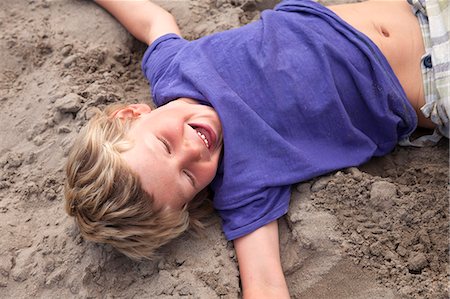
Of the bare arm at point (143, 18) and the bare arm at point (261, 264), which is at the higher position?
the bare arm at point (143, 18)

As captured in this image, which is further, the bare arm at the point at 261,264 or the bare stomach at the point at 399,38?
the bare stomach at the point at 399,38

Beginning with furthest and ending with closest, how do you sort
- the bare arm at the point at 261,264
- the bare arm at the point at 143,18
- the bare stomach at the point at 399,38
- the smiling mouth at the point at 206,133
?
the bare arm at the point at 143,18 → the bare stomach at the point at 399,38 → the smiling mouth at the point at 206,133 → the bare arm at the point at 261,264

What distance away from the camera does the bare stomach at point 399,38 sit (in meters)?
1.76

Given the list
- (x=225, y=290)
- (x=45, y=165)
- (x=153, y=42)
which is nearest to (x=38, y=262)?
(x=45, y=165)

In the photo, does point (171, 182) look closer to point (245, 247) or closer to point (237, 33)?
point (245, 247)

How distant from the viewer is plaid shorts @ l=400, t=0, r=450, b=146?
1.70 meters

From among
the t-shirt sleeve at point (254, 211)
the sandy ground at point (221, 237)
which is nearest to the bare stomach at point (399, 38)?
the sandy ground at point (221, 237)

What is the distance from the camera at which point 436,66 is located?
1719mm

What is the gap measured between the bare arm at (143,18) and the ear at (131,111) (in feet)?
1.24

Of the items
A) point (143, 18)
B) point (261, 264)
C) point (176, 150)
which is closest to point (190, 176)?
point (176, 150)

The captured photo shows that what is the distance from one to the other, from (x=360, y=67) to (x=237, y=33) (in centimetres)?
40

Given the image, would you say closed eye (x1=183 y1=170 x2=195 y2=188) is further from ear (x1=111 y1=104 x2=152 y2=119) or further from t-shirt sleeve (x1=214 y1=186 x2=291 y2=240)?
ear (x1=111 y1=104 x2=152 y2=119)

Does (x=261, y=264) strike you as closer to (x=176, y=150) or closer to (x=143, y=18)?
(x=176, y=150)

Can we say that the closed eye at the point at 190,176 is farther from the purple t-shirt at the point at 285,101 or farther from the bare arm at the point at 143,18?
the bare arm at the point at 143,18
